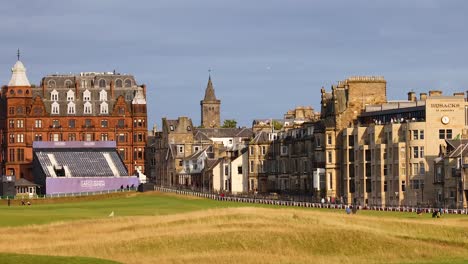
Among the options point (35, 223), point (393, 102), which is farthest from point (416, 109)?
point (35, 223)

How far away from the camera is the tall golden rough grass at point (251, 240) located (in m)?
94.3

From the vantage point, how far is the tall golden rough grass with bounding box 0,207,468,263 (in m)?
94.3

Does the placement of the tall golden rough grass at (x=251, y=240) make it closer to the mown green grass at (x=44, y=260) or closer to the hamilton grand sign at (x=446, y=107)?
the mown green grass at (x=44, y=260)

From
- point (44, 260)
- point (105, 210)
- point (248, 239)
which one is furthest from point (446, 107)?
point (44, 260)

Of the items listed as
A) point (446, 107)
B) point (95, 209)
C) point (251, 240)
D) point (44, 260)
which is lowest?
point (44, 260)

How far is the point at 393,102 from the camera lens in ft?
638

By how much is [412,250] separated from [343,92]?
96.8 m

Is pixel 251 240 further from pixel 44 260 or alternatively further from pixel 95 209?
pixel 95 209

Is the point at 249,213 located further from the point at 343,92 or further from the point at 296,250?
the point at 343,92

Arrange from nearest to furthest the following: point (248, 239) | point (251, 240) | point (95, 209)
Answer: point (251, 240) < point (248, 239) < point (95, 209)

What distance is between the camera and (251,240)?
9975 cm

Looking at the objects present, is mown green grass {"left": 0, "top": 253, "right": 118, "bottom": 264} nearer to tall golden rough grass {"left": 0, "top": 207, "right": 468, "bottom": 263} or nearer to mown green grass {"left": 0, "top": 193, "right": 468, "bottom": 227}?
tall golden rough grass {"left": 0, "top": 207, "right": 468, "bottom": 263}

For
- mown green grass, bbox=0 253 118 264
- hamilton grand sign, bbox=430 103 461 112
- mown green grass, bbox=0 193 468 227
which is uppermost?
hamilton grand sign, bbox=430 103 461 112

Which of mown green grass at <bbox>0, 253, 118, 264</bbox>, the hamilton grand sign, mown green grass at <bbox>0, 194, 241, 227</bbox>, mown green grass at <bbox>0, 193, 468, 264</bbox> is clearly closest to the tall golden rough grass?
mown green grass at <bbox>0, 193, 468, 264</bbox>
